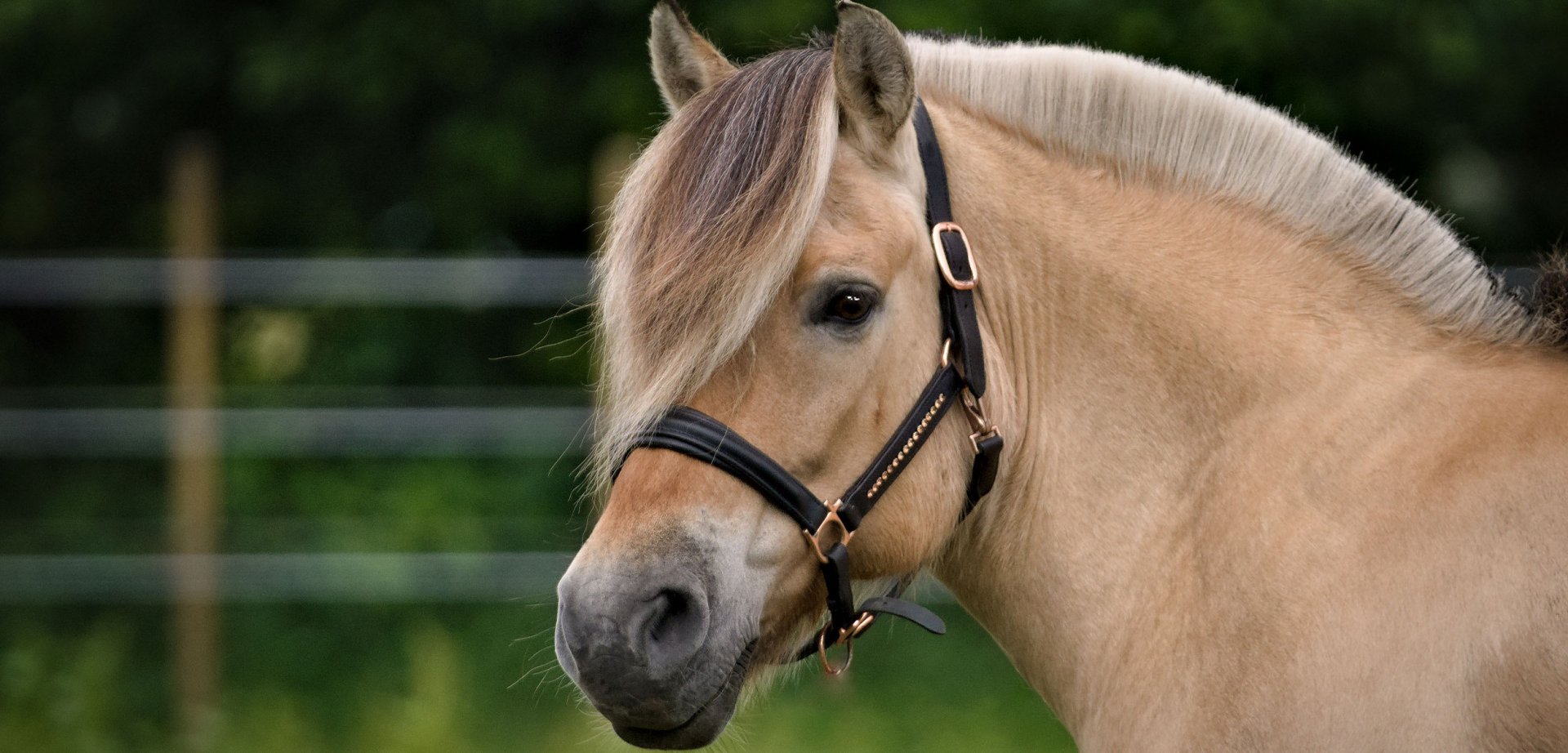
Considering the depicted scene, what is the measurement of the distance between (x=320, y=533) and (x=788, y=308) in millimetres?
5280

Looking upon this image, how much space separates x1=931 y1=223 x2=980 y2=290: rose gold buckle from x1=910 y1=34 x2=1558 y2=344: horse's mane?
294 millimetres

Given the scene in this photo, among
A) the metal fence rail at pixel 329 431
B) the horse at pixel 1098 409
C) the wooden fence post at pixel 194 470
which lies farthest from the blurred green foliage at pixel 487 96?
the horse at pixel 1098 409

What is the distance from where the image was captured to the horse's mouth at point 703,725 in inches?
81.4

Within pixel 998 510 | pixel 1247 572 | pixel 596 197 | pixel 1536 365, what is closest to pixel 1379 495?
pixel 1247 572

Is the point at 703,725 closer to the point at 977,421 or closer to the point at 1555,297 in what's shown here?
the point at 977,421

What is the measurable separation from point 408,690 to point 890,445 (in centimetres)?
442

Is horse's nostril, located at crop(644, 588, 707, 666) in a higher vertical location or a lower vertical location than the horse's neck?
lower

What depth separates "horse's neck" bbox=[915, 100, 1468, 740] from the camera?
2162mm

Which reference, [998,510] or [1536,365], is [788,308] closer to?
[998,510]

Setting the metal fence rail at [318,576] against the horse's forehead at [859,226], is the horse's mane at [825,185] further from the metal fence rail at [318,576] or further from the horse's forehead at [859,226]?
the metal fence rail at [318,576]

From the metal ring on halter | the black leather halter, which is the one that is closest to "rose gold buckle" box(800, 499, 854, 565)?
the black leather halter

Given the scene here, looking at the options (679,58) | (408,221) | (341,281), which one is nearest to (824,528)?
(679,58)

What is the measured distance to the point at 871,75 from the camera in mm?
2158

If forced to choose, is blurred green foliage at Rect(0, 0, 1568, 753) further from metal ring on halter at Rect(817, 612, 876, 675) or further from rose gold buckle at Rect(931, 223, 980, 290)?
rose gold buckle at Rect(931, 223, 980, 290)
